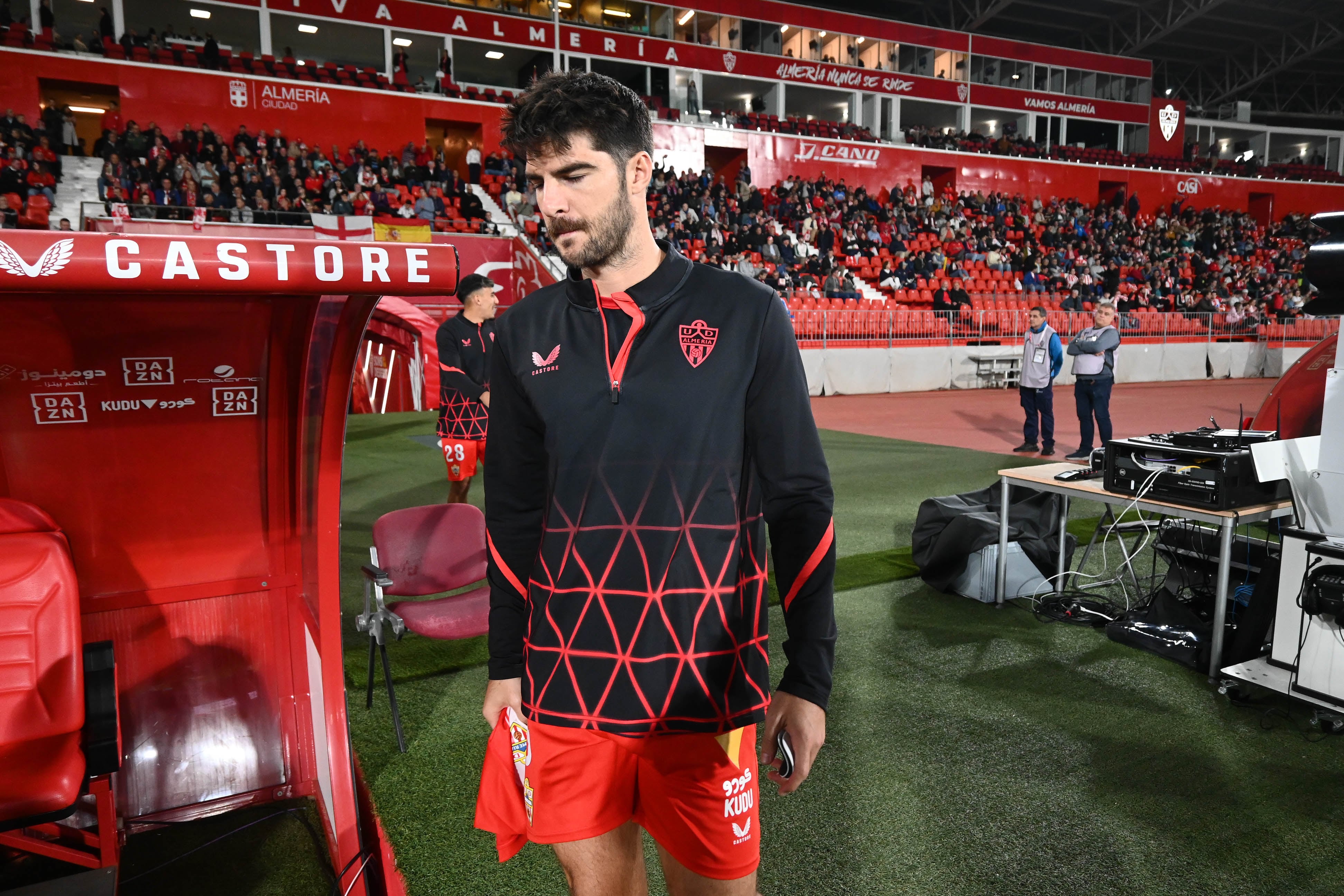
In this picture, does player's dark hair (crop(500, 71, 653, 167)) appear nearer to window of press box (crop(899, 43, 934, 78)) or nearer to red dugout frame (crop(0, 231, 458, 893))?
red dugout frame (crop(0, 231, 458, 893))

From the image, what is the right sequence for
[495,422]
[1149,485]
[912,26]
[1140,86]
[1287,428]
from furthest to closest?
[1140,86] → [912,26] → [1287,428] → [1149,485] → [495,422]

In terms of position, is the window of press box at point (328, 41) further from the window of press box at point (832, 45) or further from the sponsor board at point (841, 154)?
the window of press box at point (832, 45)

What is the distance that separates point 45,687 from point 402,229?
13.5 m

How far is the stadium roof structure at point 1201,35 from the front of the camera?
104 feet

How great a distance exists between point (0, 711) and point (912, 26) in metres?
35.2

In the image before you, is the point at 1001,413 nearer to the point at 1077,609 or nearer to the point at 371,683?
the point at 1077,609

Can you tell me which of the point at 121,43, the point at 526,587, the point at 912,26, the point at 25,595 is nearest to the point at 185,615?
the point at 25,595

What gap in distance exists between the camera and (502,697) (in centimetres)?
161

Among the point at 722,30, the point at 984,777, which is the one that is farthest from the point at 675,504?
the point at 722,30

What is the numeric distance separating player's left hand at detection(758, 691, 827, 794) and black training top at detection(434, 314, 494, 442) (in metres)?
4.28

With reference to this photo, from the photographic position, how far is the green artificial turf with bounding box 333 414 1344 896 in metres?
2.47

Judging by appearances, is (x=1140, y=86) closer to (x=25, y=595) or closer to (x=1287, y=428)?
(x=1287, y=428)

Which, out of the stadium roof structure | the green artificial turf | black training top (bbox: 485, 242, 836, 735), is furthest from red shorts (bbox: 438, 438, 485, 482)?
the stadium roof structure

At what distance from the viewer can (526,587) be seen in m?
1.64
